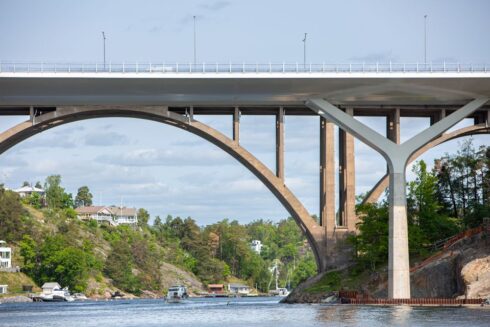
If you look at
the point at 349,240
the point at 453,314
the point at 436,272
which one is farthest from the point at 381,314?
the point at 349,240

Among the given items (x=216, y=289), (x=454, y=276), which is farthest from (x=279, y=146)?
(x=216, y=289)

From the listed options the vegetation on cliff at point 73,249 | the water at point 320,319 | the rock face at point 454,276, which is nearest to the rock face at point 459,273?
the rock face at point 454,276

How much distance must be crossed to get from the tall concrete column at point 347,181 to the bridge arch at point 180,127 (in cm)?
272

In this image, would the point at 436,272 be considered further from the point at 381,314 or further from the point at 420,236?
the point at 381,314

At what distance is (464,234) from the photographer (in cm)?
8738

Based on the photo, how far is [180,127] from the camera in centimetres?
8975

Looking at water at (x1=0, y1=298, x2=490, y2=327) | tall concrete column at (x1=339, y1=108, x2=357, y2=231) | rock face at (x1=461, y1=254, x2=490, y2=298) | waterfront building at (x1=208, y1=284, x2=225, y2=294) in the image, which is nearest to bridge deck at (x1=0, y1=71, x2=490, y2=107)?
tall concrete column at (x1=339, y1=108, x2=357, y2=231)

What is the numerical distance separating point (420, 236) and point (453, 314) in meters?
24.0

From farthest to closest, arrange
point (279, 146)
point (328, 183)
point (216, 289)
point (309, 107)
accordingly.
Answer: point (216, 289) → point (328, 183) → point (279, 146) → point (309, 107)

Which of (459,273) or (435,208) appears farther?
(435,208)

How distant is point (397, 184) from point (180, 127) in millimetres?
17313

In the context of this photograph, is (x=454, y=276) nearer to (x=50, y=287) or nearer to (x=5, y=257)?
(x=50, y=287)

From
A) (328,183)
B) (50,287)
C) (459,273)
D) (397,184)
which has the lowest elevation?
(50,287)

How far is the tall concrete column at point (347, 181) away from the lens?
91.2 metres
